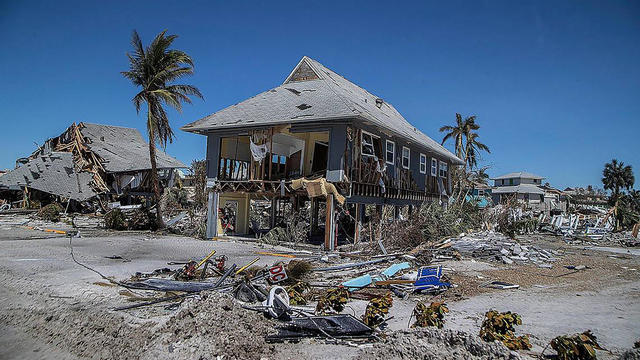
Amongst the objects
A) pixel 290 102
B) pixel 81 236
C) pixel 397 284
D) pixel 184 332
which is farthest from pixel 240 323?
pixel 81 236

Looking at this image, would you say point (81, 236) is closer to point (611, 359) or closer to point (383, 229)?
point (383, 229)

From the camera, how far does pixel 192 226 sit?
2347cm

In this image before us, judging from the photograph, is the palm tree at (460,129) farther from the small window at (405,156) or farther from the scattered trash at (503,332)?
the scattered trash at (503,332)

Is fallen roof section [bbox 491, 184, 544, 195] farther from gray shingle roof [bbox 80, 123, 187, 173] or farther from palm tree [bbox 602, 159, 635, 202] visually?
gray shingle roof [bbox 80, 123, 187, 173]

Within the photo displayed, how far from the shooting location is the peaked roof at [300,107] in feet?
54.5

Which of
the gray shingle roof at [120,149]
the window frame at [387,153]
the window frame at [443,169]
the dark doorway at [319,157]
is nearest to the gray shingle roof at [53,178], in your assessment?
the gray shingle roof at [120,149]

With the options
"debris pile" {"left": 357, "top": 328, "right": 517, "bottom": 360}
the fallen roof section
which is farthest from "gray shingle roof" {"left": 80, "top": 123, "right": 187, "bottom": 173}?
the fallen roof section

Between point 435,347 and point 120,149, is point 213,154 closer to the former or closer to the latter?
point 435,347

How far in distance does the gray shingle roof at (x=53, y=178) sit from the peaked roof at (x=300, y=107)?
16735 millimetres

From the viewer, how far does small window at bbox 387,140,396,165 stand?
2039 centimetres

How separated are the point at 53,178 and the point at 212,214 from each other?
1858 centimetres

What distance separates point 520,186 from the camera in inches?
2461

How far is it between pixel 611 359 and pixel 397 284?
4.49 m

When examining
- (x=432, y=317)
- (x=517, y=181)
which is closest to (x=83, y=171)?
(x=432, y=317)
